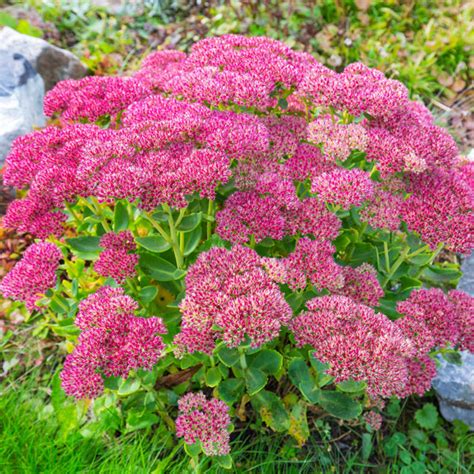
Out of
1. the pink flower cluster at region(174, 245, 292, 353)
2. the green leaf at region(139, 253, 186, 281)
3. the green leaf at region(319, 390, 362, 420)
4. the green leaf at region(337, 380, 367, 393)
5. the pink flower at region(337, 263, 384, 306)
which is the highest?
the pink flower cluster at region(174, 245, 292, 353)

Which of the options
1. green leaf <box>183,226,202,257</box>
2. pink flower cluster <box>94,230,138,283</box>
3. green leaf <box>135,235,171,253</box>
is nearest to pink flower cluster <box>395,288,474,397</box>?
green leaf <box>183,226,202,257</box>

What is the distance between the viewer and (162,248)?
2.16 m

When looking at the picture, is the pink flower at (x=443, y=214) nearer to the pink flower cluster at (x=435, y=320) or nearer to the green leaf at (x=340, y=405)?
the pink flower cluster at (x=435, y=320)

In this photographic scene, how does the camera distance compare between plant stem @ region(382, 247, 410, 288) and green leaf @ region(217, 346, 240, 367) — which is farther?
plant stem @ region(382, 247, 410, 288)

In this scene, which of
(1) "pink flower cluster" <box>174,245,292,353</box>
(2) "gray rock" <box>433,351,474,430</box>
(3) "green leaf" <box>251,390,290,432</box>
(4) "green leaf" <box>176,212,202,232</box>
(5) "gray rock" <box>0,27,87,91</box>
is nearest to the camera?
(1) "pink flower cluster" <box>174,245,292,353</box>

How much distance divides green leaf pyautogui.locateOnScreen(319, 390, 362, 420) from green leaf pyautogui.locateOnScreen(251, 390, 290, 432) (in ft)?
0.79

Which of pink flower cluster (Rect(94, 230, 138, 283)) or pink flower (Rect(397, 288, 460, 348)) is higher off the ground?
pink flower (Rect(397, 288, 460, 348))

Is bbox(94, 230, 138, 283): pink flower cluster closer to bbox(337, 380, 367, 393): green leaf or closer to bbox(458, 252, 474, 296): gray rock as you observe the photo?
bbox(337, 380, 367, 393): green leaf

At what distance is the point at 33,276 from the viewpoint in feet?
6.84

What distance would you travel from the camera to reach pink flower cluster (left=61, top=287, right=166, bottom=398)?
69.6 inches

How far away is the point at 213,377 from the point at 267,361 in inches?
10.2

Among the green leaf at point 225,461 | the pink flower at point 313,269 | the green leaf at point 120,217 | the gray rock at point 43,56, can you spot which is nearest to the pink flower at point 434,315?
the pink flower at point 313,269

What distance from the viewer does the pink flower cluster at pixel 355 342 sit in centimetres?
171

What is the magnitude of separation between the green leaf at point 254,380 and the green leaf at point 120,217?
86 centimetres
